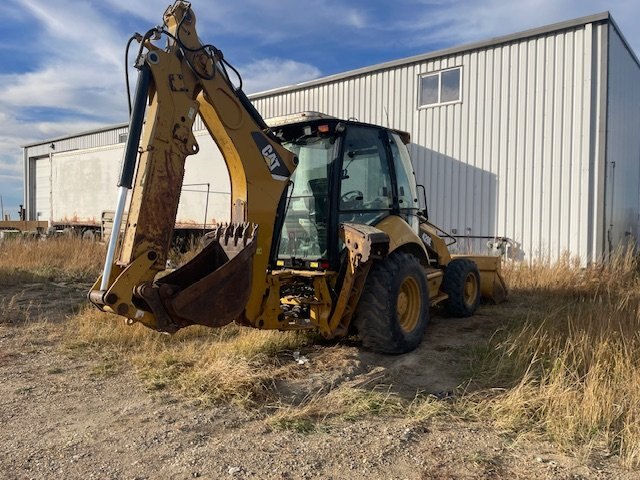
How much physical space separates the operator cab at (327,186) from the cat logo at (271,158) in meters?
0.53

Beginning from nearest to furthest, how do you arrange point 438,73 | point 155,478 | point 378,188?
1. point 155,478
2. point 378,188
3. point 438,73

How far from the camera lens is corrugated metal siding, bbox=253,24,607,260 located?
36.7 feet

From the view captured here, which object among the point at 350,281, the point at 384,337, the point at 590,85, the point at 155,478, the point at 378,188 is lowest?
the point at 155,478

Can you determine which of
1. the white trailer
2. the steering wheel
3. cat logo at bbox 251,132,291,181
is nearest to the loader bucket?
the steering wheel

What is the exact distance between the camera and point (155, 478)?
3172 mm

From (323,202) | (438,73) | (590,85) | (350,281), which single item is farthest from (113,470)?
(438,73)

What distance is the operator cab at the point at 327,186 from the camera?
5426 mm

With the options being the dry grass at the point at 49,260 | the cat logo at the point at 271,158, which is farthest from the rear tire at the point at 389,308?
the dry grass at the point at 49,260

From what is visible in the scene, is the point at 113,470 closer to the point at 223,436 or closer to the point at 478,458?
the point at 223,436

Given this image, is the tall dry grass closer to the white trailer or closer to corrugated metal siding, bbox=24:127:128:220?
the white trailer

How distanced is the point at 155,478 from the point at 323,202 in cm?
307

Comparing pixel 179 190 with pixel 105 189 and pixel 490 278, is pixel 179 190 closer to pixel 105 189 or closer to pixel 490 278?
pixel 490 278

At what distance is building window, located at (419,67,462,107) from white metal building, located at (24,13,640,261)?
0.02 meters

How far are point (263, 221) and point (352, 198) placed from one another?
1.20 metres
